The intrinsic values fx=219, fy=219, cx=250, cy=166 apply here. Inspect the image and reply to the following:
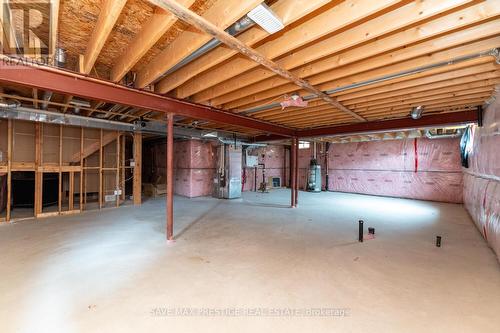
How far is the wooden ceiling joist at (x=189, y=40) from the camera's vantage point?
1524 millimetres

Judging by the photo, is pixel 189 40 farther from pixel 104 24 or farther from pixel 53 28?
pixel 53 28

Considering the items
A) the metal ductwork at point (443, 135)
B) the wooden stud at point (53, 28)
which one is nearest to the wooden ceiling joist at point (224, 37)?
the wooden stud at point (53, 28)

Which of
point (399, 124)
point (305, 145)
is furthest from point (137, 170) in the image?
point (305, 145)

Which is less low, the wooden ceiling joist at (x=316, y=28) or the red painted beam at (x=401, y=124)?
the wooden ceiling joist at (x=316, y=28)

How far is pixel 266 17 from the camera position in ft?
5.27

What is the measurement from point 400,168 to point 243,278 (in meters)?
8.00

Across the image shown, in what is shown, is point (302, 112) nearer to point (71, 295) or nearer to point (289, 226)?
point (289, 226)

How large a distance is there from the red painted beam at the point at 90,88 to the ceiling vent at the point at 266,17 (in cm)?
211

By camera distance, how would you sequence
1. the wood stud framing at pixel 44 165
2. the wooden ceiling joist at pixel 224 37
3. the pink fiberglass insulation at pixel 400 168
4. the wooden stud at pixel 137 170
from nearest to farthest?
the wooden ceiling joist at pixel 224 37
the wood stud framing at pixel 44 165
the wooden stud at pixel 137 170
the pink fiberglass insulation at pixel 400 168

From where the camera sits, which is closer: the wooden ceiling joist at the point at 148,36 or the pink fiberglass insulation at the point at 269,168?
the wooden ceiling joist at the point at 148,36

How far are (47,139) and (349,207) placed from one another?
7713 millimetres

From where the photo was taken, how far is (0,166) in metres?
4.31

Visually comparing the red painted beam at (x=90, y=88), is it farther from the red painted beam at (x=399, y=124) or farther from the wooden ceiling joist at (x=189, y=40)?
the red painted beam at (x=399, y=124)

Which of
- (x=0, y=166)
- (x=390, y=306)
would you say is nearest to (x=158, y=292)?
(x=390, y=306)
